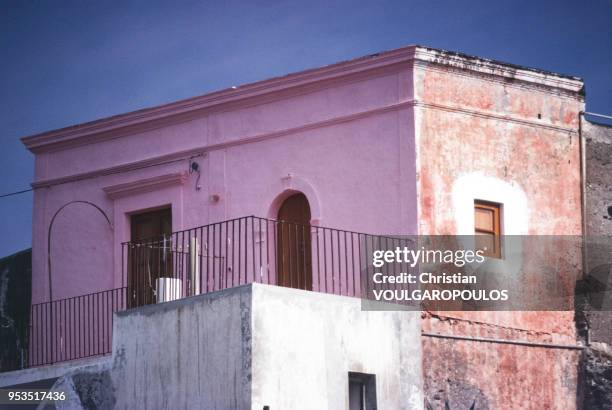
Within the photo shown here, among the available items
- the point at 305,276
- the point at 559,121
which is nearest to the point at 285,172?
the point at 305,276

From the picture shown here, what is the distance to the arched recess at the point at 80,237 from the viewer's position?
26.7 metres

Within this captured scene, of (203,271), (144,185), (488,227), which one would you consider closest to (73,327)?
(144,185)

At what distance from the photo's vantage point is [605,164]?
2519 centimetres

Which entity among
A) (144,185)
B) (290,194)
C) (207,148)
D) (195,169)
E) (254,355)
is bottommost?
(254,355)

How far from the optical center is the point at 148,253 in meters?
24.8

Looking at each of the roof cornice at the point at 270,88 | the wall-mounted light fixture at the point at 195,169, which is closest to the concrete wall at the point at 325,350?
the roof cornice at the point at 270,88

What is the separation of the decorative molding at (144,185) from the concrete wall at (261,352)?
11.5 feet

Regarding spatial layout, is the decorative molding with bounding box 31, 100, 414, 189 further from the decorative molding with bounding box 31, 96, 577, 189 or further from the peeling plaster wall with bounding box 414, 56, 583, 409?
the peeling plaster wall with bounding box 414, 56, 583, 409

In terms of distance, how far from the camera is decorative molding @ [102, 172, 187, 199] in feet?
84.8

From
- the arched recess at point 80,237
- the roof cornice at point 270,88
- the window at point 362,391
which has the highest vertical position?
the roof cornice at point 270,88

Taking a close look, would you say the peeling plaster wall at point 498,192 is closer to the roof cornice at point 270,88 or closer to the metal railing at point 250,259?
the roof cornice at point 270,88

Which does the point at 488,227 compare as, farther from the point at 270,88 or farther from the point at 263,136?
the point at 270,88

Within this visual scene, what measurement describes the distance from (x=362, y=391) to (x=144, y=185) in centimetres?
592

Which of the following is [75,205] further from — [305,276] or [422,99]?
[422,99]
